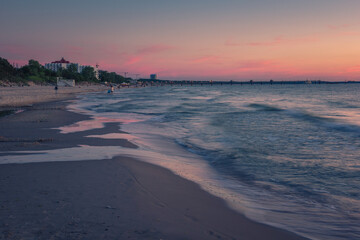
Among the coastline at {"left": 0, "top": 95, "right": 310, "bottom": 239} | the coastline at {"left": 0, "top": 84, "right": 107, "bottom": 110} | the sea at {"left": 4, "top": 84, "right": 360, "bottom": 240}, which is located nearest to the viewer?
the coastline at {"left": 0, "top": 95, "right": 310, "bottom": 239}

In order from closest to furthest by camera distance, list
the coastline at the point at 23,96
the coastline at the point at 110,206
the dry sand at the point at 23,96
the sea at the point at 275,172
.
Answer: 1. the coastline at the point at 110,206
2. the sea at the point at 275,172
3. the coastline at the point at 23,96
4. the dry sand at the point at 23,96

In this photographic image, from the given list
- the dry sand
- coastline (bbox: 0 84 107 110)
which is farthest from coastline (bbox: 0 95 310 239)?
the dry sand

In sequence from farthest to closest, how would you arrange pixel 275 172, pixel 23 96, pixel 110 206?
pixel 23 96 → pixel 275 172 → pixel 110 206

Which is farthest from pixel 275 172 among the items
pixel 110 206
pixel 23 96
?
pixel 23 96

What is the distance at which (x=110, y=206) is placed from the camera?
4.87 m

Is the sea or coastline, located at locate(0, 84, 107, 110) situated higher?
coastline, located at locate(0, 84, 107, 110)

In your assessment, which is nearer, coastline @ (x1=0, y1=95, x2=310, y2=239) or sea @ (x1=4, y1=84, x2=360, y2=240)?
coastline @ (x1=0, y1=95, x2=310, y2=239)

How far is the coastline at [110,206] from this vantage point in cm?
404

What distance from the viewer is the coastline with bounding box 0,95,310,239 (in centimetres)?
404

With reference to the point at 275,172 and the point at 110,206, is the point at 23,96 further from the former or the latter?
the point at 110,206

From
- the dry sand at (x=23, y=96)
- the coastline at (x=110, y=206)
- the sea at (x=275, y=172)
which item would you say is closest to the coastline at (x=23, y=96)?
the dry sand at (x=23, y=96)

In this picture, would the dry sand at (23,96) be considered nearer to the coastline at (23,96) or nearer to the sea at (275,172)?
the coastline at (23,96)

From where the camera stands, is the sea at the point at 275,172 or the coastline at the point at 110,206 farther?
the sea at the point at 275,172

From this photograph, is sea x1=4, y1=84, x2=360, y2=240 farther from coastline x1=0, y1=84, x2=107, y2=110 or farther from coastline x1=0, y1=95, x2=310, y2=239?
coastline x1=0, y1=84, x2=107, y2=110
